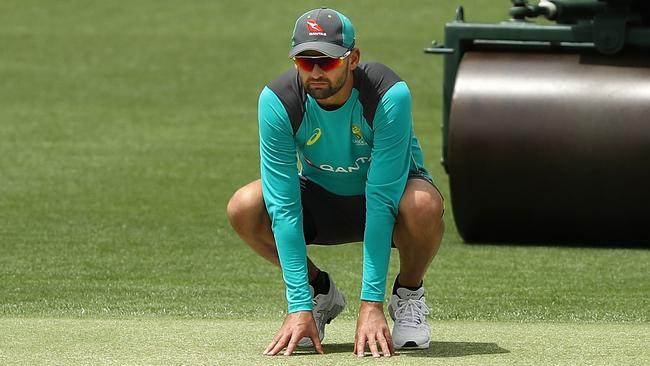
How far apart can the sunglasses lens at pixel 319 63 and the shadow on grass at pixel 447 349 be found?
101 cm

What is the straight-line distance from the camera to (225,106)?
51.4ft

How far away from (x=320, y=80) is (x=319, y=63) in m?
0.06

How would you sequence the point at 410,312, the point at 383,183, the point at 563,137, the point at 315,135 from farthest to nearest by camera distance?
the point at 563,137, the point at 410,312, the point at 315,135, the point at 383,183

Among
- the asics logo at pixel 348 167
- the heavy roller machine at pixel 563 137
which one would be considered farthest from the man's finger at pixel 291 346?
the heavy roller machine at pixel 563 137

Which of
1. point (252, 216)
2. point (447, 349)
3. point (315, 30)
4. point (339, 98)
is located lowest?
point (447, 349)

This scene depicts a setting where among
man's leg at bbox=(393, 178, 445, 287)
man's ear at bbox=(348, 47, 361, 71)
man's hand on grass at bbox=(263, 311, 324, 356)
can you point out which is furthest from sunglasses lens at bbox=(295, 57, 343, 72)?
man's hand on grass at bbox=(263, 311, 324, 356)

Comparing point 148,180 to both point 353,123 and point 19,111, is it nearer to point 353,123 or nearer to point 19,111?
point 19,111

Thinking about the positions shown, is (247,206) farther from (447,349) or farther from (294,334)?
(447,349)

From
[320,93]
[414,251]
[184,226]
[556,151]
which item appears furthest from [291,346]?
[184,226]

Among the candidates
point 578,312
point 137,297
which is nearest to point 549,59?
point 578,312

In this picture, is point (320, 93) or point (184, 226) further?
point (184, 226)

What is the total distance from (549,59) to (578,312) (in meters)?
2.74

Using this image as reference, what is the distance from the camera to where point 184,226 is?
9547 mm

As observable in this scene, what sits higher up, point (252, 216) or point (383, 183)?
point (383, 183)
